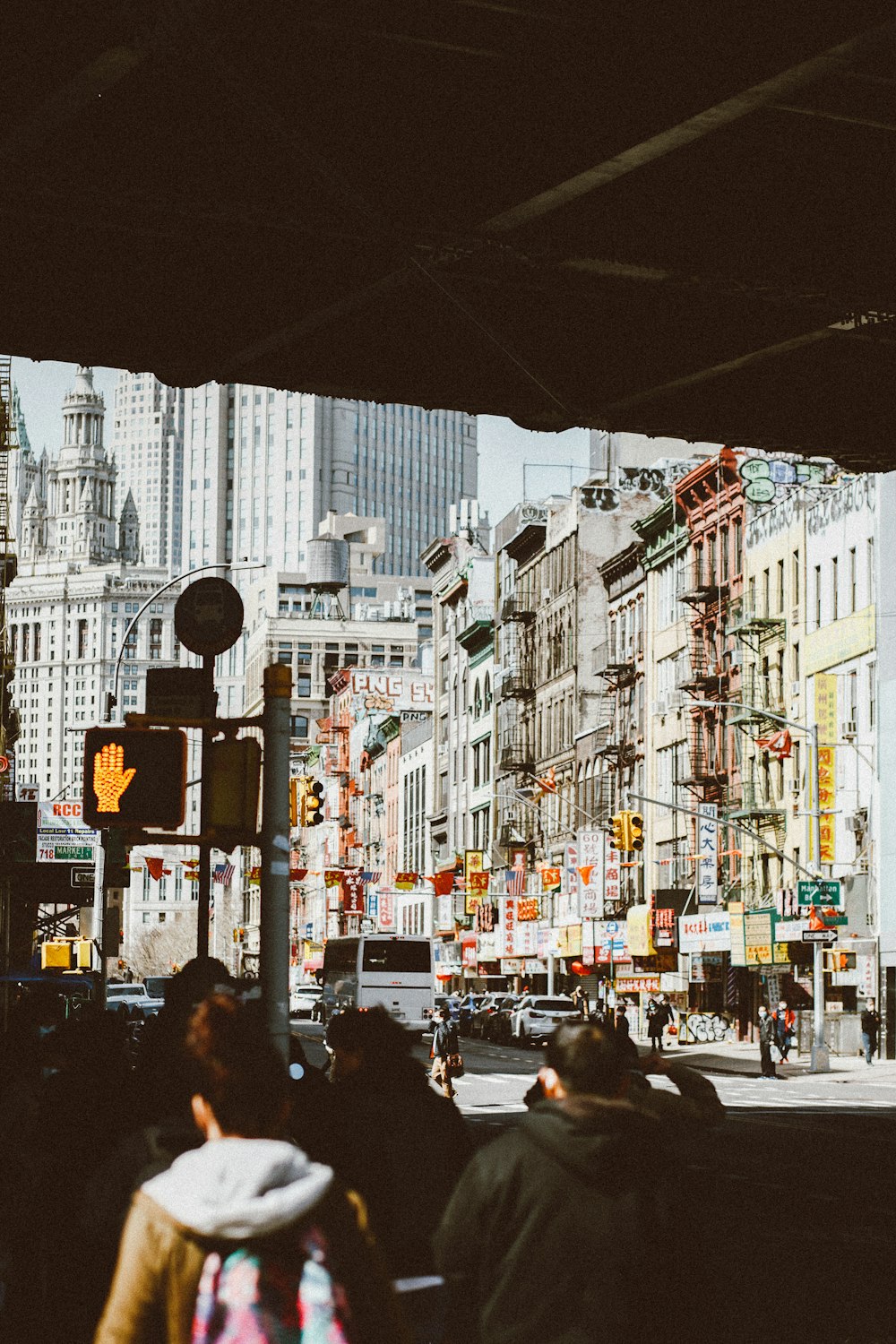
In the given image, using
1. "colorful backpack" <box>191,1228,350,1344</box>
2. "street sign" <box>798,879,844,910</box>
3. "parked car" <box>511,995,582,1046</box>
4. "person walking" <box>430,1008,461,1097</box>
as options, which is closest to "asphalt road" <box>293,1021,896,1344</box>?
"person walking" <box>430,1008,461,1097</box>

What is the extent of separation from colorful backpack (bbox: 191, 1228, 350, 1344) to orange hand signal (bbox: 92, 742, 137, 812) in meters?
6.02

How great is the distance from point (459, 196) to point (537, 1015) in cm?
5394

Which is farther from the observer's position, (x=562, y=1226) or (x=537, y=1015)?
(x=537, y=1015)

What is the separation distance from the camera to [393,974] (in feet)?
231

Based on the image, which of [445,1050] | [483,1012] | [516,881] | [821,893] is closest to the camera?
[445,1050]

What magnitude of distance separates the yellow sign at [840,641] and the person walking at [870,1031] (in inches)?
409

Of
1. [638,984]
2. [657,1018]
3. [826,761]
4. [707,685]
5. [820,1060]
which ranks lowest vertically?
[820,1060]

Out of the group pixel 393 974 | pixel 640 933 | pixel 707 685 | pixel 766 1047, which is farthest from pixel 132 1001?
pixel 640 933

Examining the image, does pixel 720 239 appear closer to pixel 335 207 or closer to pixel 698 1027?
pixel 335 207

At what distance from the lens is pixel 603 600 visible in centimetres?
9475

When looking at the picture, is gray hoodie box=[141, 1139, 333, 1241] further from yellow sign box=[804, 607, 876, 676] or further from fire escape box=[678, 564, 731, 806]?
fire escape box=[678, 564, 731, 806]

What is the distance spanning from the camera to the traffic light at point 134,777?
34.1 ft

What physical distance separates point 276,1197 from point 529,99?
10.6 m

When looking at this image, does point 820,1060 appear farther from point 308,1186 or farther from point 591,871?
point 308,1186
